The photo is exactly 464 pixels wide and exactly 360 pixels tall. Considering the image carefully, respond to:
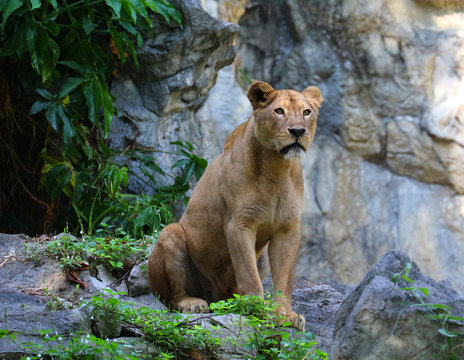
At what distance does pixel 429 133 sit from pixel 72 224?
19.3 ft

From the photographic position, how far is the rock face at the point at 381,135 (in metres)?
11.3

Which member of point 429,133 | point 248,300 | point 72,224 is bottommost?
point 72,224

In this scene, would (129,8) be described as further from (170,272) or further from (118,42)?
(170,272)

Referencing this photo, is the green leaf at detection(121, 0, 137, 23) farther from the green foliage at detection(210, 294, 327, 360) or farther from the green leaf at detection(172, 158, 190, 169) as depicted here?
the green foliage at detection(210, 294, 327, 360)

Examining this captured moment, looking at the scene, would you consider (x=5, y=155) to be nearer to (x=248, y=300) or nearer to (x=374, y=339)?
(x=248, y=300)

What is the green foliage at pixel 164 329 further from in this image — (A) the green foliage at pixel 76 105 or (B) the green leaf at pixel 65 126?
(B) the green leaf at pixel 65 126

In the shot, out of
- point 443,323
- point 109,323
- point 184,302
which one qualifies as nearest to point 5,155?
point 184,302

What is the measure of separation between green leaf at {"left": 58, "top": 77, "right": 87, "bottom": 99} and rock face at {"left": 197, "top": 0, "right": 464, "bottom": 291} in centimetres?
405

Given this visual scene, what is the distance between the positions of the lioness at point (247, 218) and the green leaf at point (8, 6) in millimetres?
2608

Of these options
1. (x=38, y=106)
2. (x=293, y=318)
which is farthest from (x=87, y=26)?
(x=293, y=318)

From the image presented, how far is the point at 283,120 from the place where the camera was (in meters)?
5.29

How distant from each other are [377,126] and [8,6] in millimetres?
6500

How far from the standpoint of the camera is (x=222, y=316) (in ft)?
15.0

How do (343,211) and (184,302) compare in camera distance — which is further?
(343,211)
